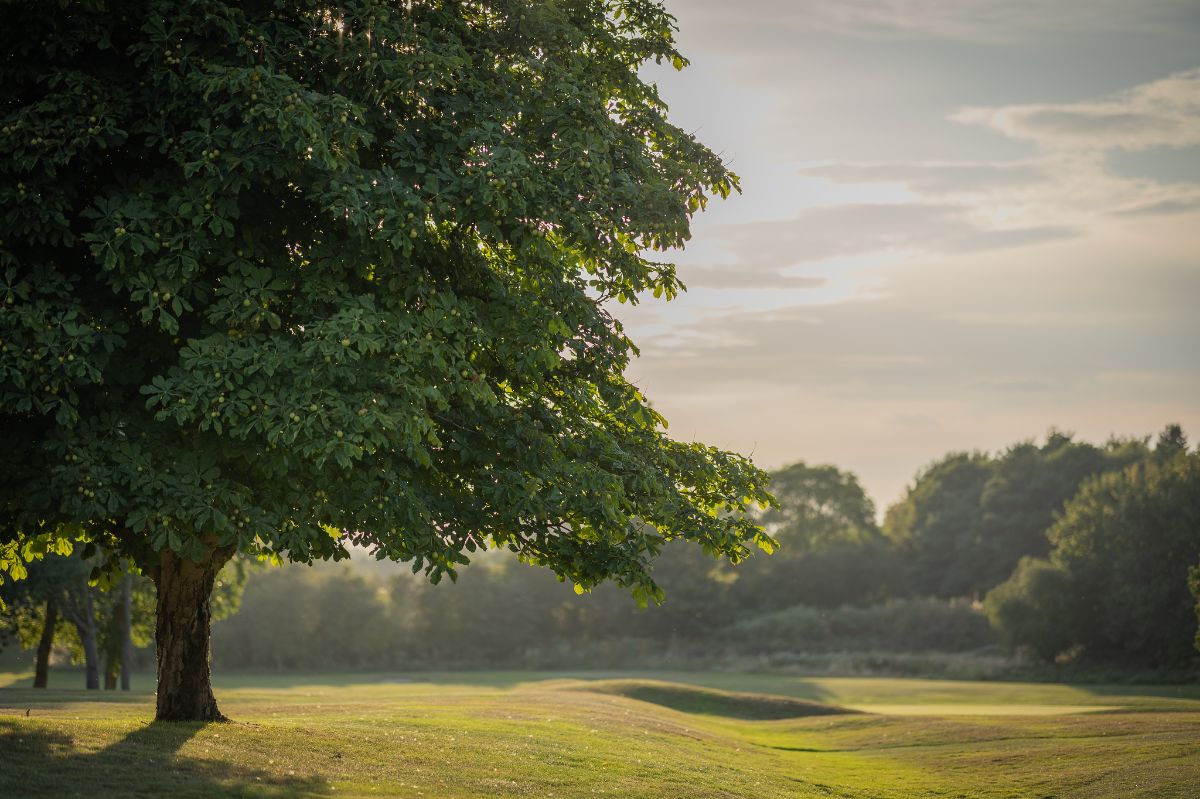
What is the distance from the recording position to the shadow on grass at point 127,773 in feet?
46.4

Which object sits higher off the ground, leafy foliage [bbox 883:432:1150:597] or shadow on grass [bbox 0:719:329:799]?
leafy foliage [bbox 883:432:1150:597]

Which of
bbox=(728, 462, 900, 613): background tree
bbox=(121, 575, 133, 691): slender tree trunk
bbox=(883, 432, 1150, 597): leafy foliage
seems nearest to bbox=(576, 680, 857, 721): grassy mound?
bbox=(121, 575, 133, 691): slender tree trunk

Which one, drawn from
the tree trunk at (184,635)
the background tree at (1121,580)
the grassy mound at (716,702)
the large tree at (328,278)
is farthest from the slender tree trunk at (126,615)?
the background tree at (1121,580)

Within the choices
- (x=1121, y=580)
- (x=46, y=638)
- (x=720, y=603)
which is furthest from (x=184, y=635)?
(x=720, y=603)

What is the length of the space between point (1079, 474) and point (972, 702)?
159 ft

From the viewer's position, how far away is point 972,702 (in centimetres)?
4878

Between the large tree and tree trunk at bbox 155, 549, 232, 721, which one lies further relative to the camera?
tree trunk at bbox 155, 549, 232, 721

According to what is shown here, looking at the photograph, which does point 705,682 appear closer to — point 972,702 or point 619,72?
point 972,702

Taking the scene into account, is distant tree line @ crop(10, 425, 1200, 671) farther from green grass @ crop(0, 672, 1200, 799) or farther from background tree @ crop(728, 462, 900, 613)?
green grass @ crop(0, 672, 1200, 799)

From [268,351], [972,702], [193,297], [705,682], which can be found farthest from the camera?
[705,682]

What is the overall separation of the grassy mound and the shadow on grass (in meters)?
25.8

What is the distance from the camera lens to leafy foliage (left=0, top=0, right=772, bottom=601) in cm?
1364

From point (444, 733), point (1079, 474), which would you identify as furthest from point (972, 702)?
point (1079, 474)

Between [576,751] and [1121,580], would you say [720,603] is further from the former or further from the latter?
[576,751]
